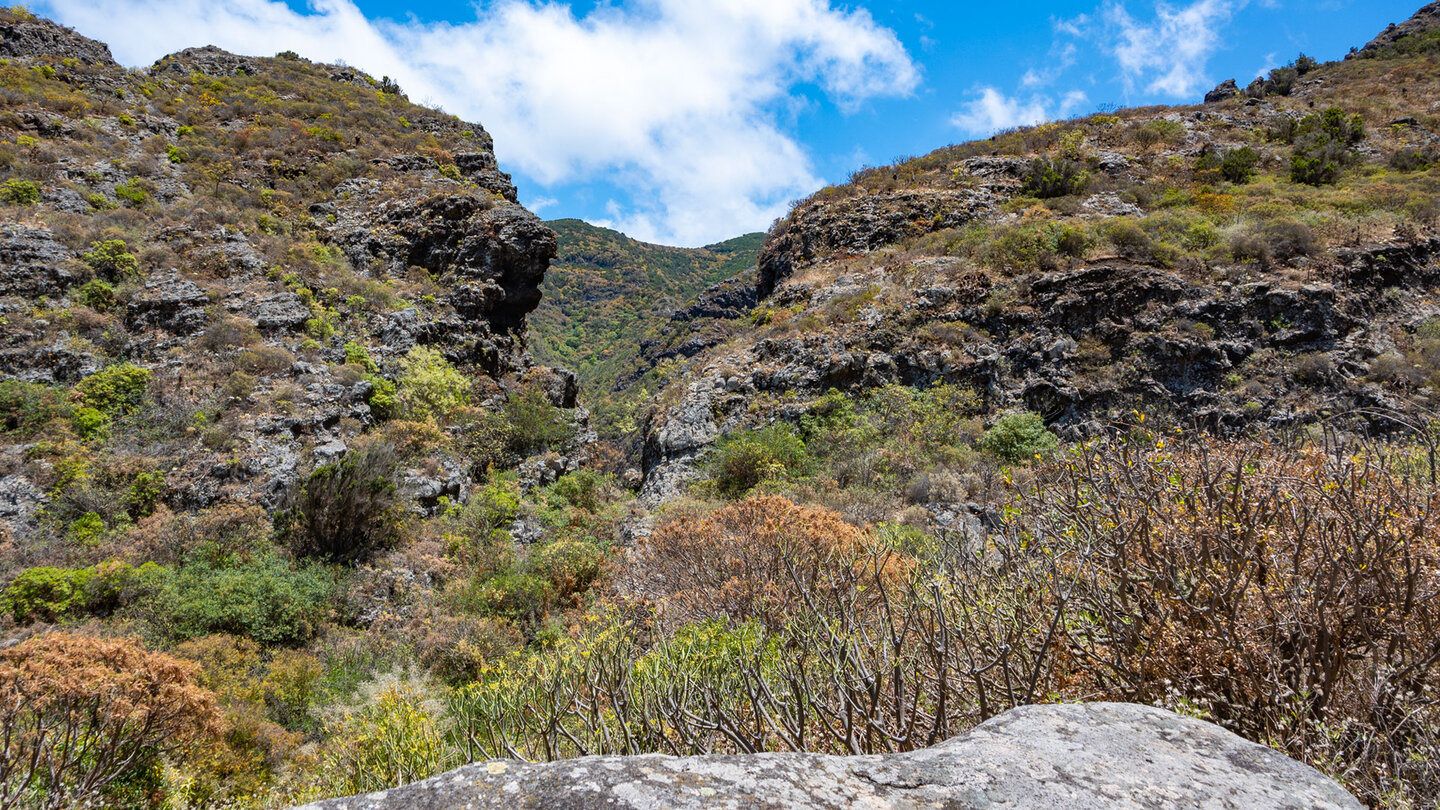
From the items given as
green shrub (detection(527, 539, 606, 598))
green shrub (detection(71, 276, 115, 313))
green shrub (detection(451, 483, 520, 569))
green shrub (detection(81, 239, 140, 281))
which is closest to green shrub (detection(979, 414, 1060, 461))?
green shrub (detection(527, 539, 606, 598))

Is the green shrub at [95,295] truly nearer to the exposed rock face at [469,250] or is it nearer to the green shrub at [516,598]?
the exposed rock face at [469,250]

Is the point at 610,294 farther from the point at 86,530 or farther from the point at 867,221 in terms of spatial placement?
the point at 86,530

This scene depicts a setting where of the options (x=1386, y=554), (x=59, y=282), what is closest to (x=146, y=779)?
(x=1386, y=554)

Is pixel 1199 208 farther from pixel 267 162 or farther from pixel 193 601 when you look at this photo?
pixel 267 162

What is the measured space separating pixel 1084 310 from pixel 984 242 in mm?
4189

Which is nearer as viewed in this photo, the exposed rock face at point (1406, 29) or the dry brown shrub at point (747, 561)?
the dry brown shrub at point (747, 561)

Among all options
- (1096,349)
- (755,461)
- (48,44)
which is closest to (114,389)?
(755,461)

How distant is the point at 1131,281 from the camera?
43.4ft

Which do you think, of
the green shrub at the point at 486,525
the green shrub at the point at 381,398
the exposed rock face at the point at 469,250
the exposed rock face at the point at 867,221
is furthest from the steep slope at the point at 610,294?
the green shrub at the point at 486,525

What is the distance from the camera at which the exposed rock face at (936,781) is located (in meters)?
1.08

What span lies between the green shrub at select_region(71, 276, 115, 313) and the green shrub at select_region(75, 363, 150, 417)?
8.49ft

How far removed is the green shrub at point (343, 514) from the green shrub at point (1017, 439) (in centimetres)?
1202

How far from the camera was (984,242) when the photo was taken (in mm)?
16578

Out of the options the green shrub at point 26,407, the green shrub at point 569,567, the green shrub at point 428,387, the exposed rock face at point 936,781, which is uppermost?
the green shrub at point 428,387
